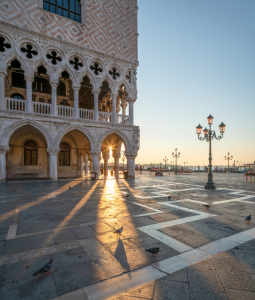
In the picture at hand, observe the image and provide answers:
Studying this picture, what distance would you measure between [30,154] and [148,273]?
19.1 metres

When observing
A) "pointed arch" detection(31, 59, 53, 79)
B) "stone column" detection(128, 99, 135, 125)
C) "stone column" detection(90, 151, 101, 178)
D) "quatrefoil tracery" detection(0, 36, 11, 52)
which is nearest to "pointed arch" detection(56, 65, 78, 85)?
A: "pointed arch" detection(31, 59, 53, 79)

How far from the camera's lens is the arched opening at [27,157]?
1731 centimetres

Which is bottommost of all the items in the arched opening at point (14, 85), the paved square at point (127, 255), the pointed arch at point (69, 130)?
the paved square at point (127, 255)

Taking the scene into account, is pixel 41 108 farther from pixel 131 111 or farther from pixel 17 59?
pixel 131 111

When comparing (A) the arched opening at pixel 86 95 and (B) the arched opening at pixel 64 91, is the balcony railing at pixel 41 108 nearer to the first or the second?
(B) the arched opening at pixel 64 91

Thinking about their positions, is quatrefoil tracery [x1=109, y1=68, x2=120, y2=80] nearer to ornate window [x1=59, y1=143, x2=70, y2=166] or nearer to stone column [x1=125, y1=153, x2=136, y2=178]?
stone column [x1=125, y1=153, x2=136, y2=178]

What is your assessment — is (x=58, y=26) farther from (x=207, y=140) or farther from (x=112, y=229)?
(x=112, y=229)

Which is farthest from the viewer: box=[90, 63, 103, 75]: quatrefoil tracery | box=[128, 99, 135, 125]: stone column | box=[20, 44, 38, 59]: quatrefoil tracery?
box=[128, 99, 135, 125]: stone column

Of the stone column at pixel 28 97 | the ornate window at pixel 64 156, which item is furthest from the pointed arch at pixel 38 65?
the ornate window at pixel 64 156

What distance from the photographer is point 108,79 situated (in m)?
18.4

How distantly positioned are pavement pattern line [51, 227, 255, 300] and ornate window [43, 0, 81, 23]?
21776mm

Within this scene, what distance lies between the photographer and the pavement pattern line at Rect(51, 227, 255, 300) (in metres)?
2.19

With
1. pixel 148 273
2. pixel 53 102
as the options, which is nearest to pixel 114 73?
pixel 53 102

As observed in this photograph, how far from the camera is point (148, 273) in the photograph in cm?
259
